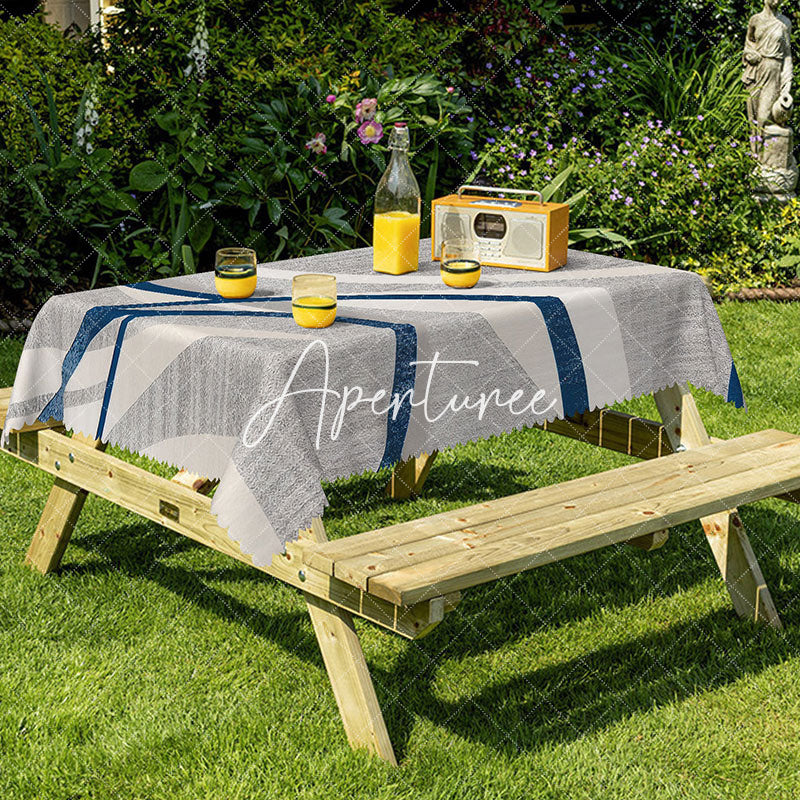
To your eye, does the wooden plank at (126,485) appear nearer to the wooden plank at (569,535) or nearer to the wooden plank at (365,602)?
the wooden plank at (365,602)

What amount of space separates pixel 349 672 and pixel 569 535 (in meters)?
0.57

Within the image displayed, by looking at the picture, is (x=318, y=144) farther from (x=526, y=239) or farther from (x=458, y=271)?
(x=458, y=271)

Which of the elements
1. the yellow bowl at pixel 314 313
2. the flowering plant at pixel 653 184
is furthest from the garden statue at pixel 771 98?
the yellow bowl at pixel 314 313

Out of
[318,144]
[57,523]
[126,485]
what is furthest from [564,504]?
[318,144]

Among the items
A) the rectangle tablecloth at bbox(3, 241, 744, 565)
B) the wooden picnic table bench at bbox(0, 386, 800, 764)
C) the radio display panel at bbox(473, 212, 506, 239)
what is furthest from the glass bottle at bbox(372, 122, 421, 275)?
the wooden picnic table bench at bbox(0, 386, 800, 764)

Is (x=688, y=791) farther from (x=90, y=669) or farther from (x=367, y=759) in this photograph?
(x=90, y=669)

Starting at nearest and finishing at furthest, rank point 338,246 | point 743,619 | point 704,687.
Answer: point 704,687 → point 743,619 → point 338,246

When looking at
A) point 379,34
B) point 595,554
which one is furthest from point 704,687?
point 379,34

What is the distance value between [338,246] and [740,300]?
2.33 meters

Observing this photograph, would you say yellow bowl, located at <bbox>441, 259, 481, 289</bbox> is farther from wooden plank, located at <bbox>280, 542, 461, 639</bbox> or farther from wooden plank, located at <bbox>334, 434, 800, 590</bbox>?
wooden plank, located at <bbox>280, 542, 461, 639</bbox>

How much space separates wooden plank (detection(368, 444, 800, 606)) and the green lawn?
1.63 feet

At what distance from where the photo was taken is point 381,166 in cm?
717

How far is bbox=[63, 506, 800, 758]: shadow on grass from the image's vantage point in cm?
319

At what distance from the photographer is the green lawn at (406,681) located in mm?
2896
